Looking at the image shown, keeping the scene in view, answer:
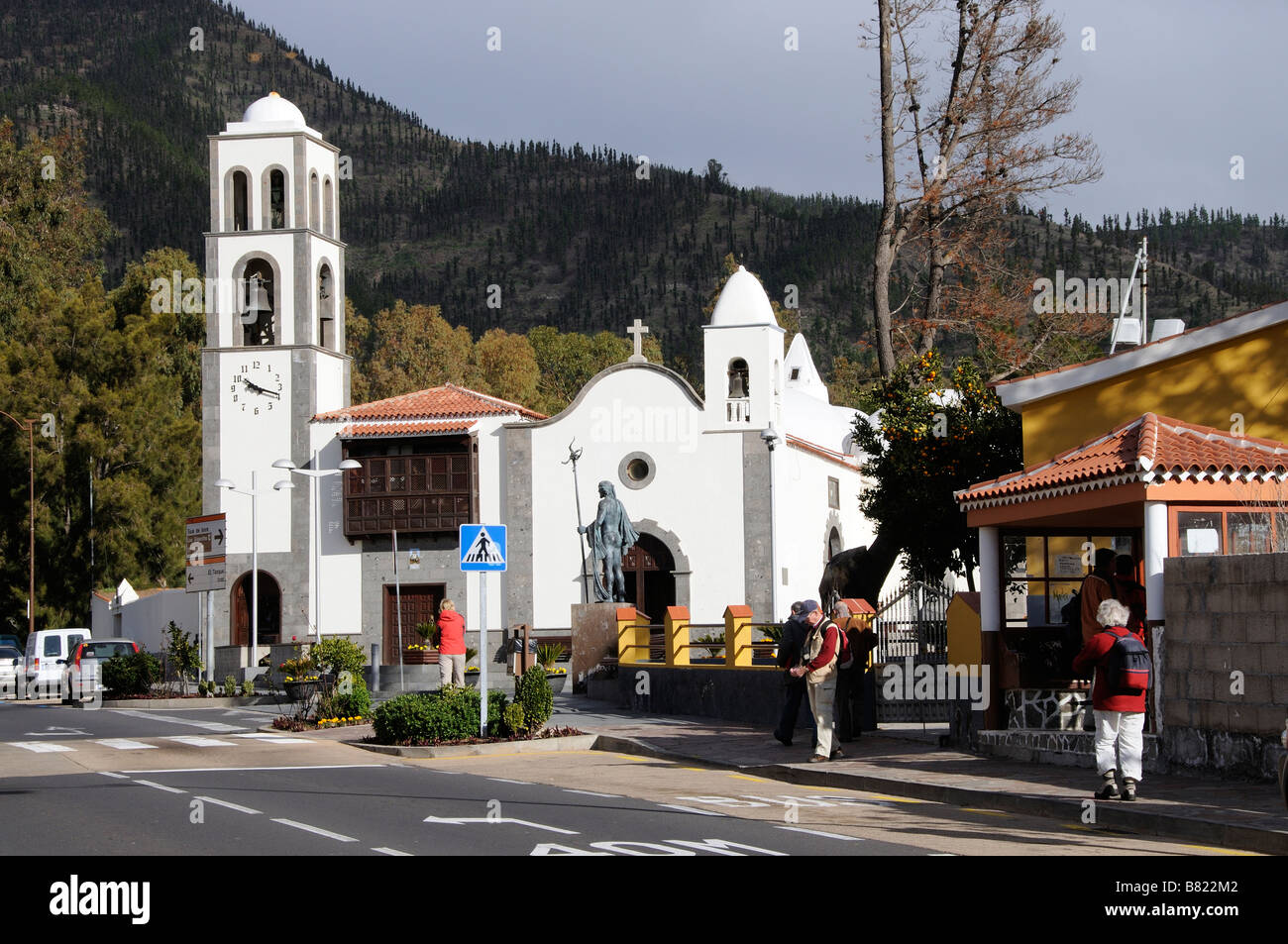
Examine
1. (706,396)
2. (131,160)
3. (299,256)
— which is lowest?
(706,396)

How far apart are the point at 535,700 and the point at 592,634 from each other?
10.8 meters

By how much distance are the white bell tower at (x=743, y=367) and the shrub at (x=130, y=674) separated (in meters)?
15.6

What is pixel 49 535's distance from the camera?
51.3 m

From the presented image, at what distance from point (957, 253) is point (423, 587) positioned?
59.0 ft

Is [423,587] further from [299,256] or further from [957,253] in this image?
[957,253]

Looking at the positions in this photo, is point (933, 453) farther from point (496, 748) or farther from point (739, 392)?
point (739, 392)

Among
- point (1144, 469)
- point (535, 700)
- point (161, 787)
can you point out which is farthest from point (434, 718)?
point (1144, 469)

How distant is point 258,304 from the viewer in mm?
45188

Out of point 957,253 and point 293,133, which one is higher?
point 293,133

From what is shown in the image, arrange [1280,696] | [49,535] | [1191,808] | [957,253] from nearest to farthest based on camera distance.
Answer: [1191,808]
[1280,696]
[957,253]
[49,535]

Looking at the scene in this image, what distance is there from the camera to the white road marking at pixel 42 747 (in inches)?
794

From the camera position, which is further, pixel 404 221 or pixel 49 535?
pixel 404 221
